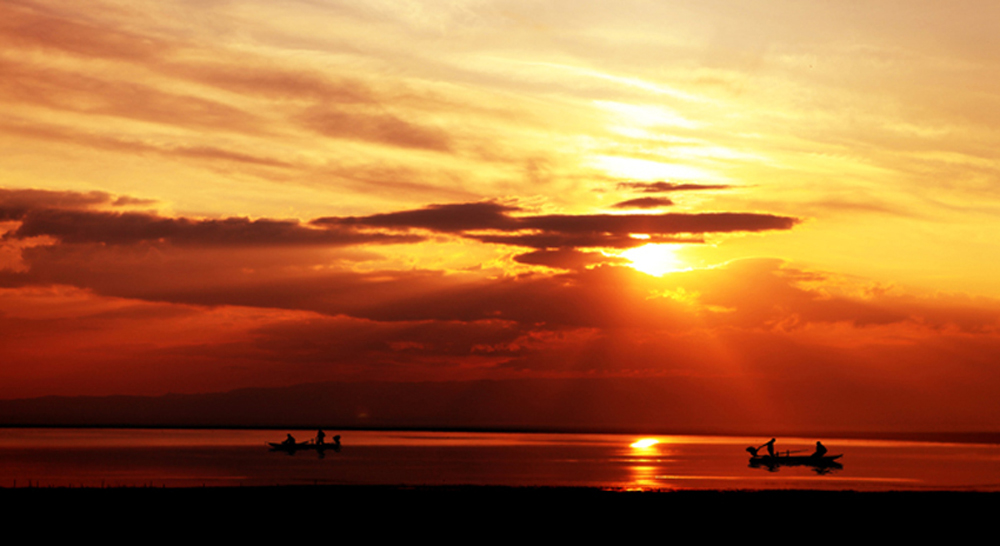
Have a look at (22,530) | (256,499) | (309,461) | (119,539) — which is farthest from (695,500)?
(309,461)

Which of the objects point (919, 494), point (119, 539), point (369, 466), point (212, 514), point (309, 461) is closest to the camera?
point (119, 539)

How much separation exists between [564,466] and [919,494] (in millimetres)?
52550

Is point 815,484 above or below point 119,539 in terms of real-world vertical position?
below

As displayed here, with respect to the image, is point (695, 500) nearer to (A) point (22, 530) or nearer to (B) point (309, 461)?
(A) point (22, 530)

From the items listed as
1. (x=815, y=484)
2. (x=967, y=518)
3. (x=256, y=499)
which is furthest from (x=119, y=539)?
(x=815, y=484)

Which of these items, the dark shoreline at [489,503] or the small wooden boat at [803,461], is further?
the small wooden boat at [803,461]

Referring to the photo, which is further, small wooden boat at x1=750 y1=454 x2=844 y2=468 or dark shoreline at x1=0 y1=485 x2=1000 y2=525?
small wooden boat at x1=750 y1=454 x2=844 y2=468

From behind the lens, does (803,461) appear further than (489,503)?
Yes

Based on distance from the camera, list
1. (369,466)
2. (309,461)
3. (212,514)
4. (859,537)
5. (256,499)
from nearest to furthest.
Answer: (859,537)
(212,514)
(256,499)
(369,466)
(309,461)

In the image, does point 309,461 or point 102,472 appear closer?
point 102,472

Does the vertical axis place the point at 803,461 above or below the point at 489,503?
below

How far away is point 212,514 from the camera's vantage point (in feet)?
106

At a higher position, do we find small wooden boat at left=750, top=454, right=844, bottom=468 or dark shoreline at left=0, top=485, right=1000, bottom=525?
dark shoreline at left=0, top=485, right=1000, bottom=525

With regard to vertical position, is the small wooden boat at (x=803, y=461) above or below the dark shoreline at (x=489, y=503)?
below
